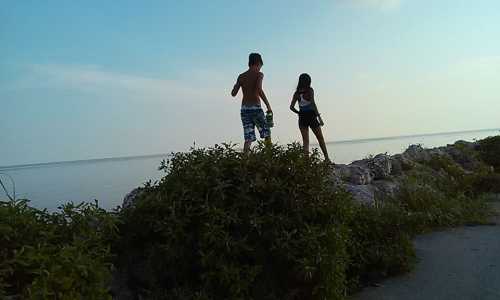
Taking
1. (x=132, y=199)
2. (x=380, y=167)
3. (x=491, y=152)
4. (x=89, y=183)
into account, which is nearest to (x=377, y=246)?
(x=132, y=199)

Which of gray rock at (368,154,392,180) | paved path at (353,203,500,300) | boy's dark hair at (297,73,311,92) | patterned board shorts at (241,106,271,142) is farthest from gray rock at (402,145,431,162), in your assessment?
paved path at (353,203,500,300)

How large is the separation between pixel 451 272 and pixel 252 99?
447 centimetres

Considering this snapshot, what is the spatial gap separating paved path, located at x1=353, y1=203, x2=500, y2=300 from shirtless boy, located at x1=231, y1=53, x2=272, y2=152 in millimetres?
3397

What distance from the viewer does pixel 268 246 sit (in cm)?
351

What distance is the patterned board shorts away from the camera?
7.73m

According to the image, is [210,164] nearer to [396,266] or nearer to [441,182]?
[396,266]

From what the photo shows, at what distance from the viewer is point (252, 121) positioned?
25.6 feet

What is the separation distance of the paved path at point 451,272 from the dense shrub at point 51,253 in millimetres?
2645

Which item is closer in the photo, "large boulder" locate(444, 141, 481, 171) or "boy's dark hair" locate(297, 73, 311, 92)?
"boy's dark hair" locate(297, 73, 311, 92)

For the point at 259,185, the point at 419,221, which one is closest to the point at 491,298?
the point at 419,221

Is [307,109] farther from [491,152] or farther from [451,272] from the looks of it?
[491,152]

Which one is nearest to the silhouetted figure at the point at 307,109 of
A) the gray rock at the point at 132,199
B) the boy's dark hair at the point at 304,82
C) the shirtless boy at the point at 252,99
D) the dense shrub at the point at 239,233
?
the boy's dark hair at the point at 304,82

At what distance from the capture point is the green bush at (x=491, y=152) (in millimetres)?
12859

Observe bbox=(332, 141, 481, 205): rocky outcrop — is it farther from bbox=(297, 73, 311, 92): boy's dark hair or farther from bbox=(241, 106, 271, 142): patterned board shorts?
bbox=(297, 73, 311, 92): boy's dark hair
